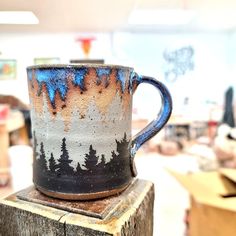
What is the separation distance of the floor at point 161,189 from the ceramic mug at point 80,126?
129 mm

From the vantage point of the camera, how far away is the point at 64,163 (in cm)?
27

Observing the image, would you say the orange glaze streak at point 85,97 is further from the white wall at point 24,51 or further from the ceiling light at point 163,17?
the ceiling light at point 163,17

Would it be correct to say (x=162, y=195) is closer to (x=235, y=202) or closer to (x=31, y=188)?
(x=235, y=202)

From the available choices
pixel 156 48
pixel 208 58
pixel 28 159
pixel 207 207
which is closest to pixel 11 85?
pixel 28 159

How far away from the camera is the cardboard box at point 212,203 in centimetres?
56

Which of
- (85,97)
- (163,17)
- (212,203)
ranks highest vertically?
(163,17)

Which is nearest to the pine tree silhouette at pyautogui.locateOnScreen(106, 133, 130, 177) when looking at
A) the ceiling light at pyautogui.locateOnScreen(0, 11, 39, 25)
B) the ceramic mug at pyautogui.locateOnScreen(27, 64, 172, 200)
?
the ceramic mug at pyautogui.locateOnScreen(27, 64, 172, 200)

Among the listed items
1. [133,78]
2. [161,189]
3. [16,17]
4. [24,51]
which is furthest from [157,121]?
[161,189]

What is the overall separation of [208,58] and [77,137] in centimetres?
282

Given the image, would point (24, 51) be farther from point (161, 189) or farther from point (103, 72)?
point (161, 189)

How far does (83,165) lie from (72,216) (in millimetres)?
54

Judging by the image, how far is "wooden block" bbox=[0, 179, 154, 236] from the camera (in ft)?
0.82

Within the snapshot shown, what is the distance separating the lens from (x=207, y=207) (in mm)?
610

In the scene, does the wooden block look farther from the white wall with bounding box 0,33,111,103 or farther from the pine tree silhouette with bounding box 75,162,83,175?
the white wall with bounding box 0,33,111,103
